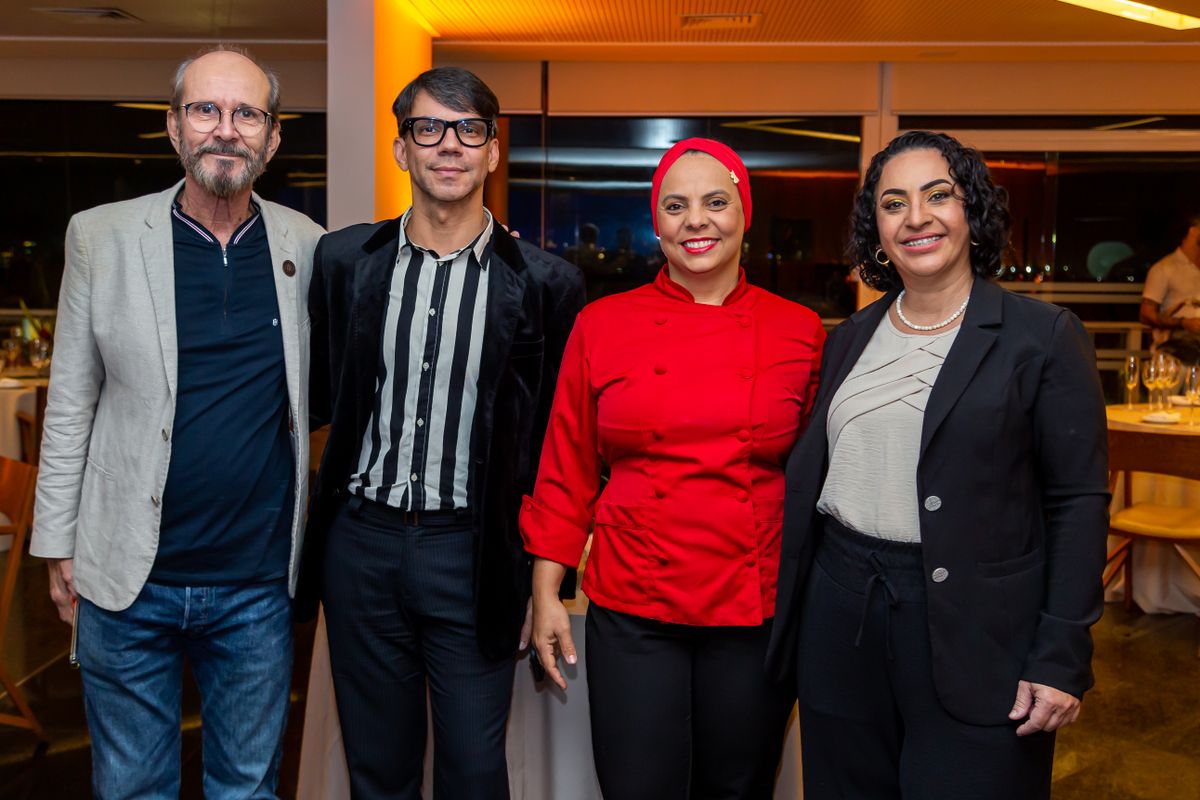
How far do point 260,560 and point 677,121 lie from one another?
7218mm

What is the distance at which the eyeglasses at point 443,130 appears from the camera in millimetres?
2062

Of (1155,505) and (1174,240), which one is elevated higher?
(1174,240)

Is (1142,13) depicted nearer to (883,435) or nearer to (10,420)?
(883,435)

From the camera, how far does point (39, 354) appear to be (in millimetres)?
7121

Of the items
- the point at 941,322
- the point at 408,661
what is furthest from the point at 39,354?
the point at 941,322

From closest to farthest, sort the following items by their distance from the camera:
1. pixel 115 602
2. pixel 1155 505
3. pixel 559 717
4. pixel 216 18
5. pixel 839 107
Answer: pixel 115 602, pixel 559 717, pixel 1155 505, pixel 216 18, pixel 839 107

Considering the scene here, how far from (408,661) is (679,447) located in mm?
726

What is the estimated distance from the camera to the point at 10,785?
129 inches

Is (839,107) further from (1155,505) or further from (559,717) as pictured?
(559,717)

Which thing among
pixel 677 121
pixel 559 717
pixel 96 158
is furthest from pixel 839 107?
pixel 559 717

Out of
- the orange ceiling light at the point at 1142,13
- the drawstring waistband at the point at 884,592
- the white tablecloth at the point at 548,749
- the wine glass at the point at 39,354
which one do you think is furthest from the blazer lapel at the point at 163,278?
the orange ceiling light at the point at 1142,13

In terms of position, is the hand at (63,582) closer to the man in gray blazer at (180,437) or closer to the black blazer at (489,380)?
the man in gray blazer at (180,437)

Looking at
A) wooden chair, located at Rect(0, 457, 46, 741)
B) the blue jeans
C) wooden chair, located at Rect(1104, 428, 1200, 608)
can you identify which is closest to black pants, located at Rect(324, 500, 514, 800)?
the blue jeans

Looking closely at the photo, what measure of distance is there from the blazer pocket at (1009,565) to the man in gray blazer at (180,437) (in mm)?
1280
